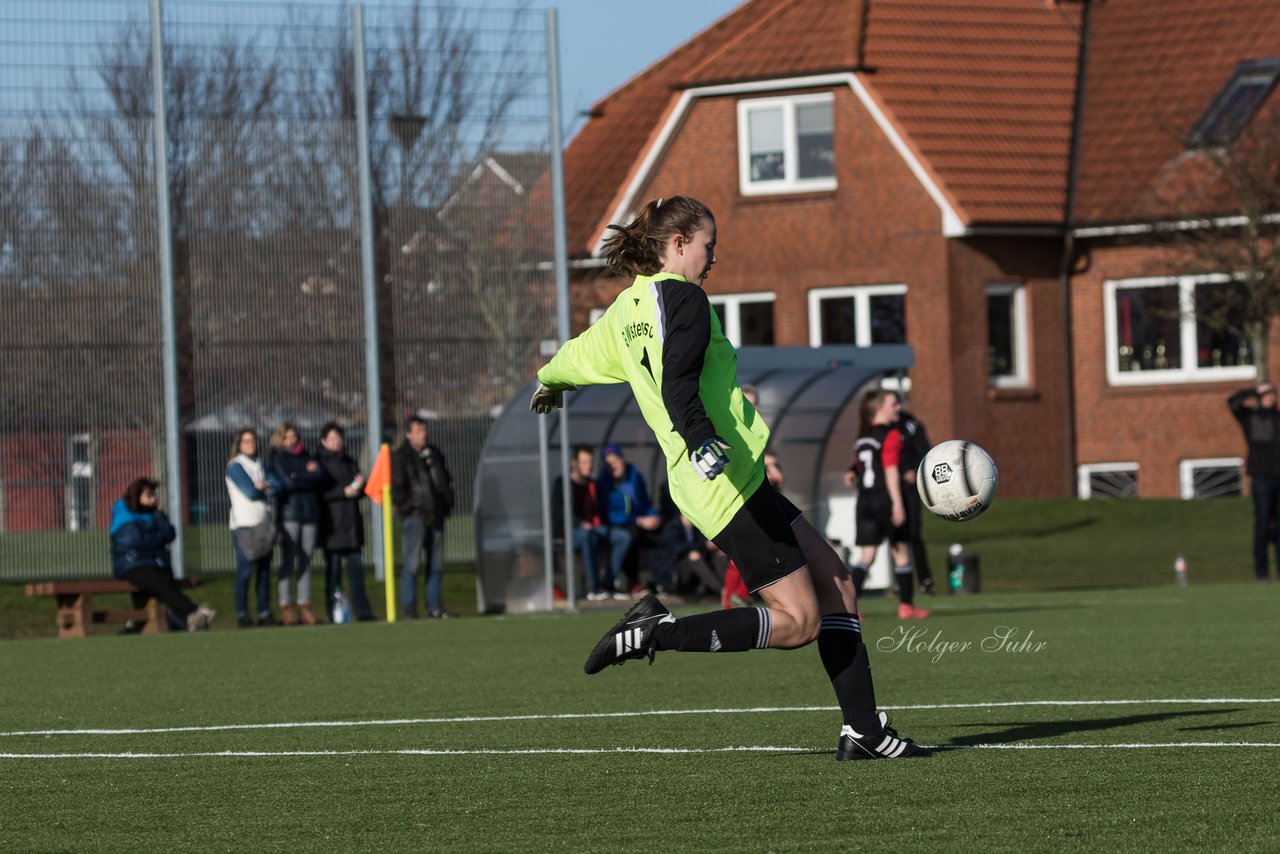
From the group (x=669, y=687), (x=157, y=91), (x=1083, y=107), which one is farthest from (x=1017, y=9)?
(x=669, y=687)

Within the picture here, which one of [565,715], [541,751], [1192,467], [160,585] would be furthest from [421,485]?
[1192,467]

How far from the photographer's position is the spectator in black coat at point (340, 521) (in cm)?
2155

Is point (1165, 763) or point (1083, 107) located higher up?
point (1083, 107)

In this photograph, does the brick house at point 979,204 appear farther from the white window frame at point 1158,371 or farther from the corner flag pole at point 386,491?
the corner flag pole at point 386,491

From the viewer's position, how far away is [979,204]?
123ft

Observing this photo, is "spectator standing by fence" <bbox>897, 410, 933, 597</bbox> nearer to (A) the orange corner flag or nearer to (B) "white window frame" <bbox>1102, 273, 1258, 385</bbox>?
(A) the orange corner flag

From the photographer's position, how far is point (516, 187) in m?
25.2

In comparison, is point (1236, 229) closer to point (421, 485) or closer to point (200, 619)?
point (421, 485)

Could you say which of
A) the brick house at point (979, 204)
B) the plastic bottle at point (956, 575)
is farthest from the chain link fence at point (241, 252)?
the brick house at point (979, 204)

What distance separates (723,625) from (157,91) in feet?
59.1

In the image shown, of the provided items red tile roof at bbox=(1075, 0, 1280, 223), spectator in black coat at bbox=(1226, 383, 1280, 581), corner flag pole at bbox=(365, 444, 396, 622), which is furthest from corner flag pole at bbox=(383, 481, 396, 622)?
red tile roof at bbox=(1075, 0, 1280, 223)

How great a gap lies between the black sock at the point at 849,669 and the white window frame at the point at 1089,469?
32.4 metres

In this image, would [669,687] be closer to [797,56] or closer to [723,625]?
[723,625]

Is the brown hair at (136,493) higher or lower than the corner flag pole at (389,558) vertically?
higher
